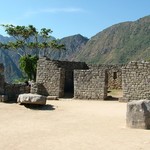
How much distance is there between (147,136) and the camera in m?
10.4

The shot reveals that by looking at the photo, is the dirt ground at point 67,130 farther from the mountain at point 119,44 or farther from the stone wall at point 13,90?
the mountain at point 119,44

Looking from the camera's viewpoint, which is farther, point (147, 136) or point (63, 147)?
point (147, 136)

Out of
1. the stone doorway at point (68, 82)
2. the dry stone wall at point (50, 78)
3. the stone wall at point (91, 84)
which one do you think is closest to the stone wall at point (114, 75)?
the stone doorway at point (68, 82)

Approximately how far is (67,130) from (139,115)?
99.2 inches

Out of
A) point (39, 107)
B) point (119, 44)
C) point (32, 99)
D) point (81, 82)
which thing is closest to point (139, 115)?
point (32, 99)

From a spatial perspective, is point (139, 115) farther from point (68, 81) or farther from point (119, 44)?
point (119, 44)

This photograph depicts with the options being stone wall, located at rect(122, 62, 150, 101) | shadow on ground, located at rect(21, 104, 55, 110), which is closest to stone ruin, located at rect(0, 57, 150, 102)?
stone wall, located at rect(122, 62, 150, 101)

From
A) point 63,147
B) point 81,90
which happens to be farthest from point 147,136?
point 81,90

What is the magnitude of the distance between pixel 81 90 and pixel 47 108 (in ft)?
19.1

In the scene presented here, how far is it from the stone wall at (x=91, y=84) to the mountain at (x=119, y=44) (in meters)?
99.0

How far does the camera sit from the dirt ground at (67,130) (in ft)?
30.3

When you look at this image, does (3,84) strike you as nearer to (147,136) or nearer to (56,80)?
(56,80)

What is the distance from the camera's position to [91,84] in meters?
23.2

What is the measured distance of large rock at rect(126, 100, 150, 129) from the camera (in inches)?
462
